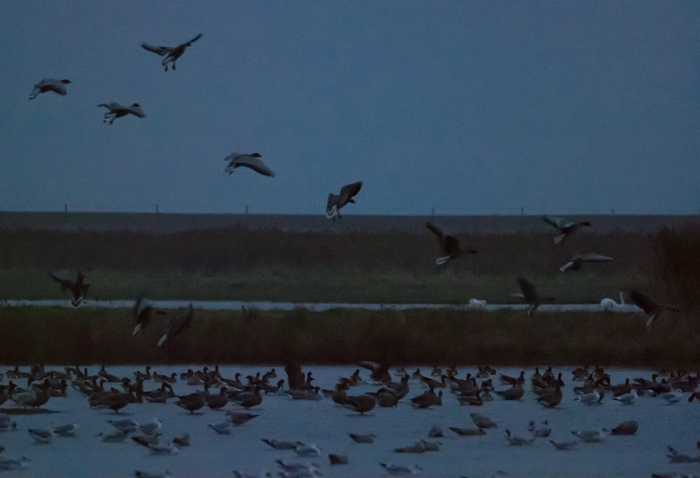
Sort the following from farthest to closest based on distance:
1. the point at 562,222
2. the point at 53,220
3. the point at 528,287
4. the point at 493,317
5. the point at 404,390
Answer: the point at 53,220 < the point at 493,317 < the point at 528,287 < the point at 404,390 < the point at 562,222

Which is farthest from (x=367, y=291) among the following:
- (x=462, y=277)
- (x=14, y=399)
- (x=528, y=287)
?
(x=14, y=399)

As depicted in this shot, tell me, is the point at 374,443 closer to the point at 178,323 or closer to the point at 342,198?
the point at 342,198

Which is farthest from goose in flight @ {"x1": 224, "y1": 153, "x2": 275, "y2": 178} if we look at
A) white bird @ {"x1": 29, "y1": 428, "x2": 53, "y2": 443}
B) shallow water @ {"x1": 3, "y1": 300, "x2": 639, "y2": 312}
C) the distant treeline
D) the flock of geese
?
the distant treeline

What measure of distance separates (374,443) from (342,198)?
7.92 ft

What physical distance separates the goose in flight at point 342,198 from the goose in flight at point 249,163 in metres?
0.63

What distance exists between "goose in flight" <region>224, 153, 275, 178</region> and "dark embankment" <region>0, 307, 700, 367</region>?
5.40 meters

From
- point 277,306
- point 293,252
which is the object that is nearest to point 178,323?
point 277,306

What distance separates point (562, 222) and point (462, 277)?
26.3 metres

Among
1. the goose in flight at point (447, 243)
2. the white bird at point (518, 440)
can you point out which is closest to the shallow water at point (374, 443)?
the white bird at point (518, 440)

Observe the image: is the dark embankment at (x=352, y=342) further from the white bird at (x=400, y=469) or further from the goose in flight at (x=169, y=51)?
the white bird at (x=400, y=469)

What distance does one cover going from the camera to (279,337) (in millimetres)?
17609

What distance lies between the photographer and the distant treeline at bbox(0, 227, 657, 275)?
42125 millimetres

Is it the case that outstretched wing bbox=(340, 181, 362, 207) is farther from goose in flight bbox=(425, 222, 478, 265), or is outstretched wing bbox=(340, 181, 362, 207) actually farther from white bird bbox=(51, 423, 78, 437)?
white bird bbox=(51, 423, 78, 437)

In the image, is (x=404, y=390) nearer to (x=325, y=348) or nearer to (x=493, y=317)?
(x=325, y=348)
